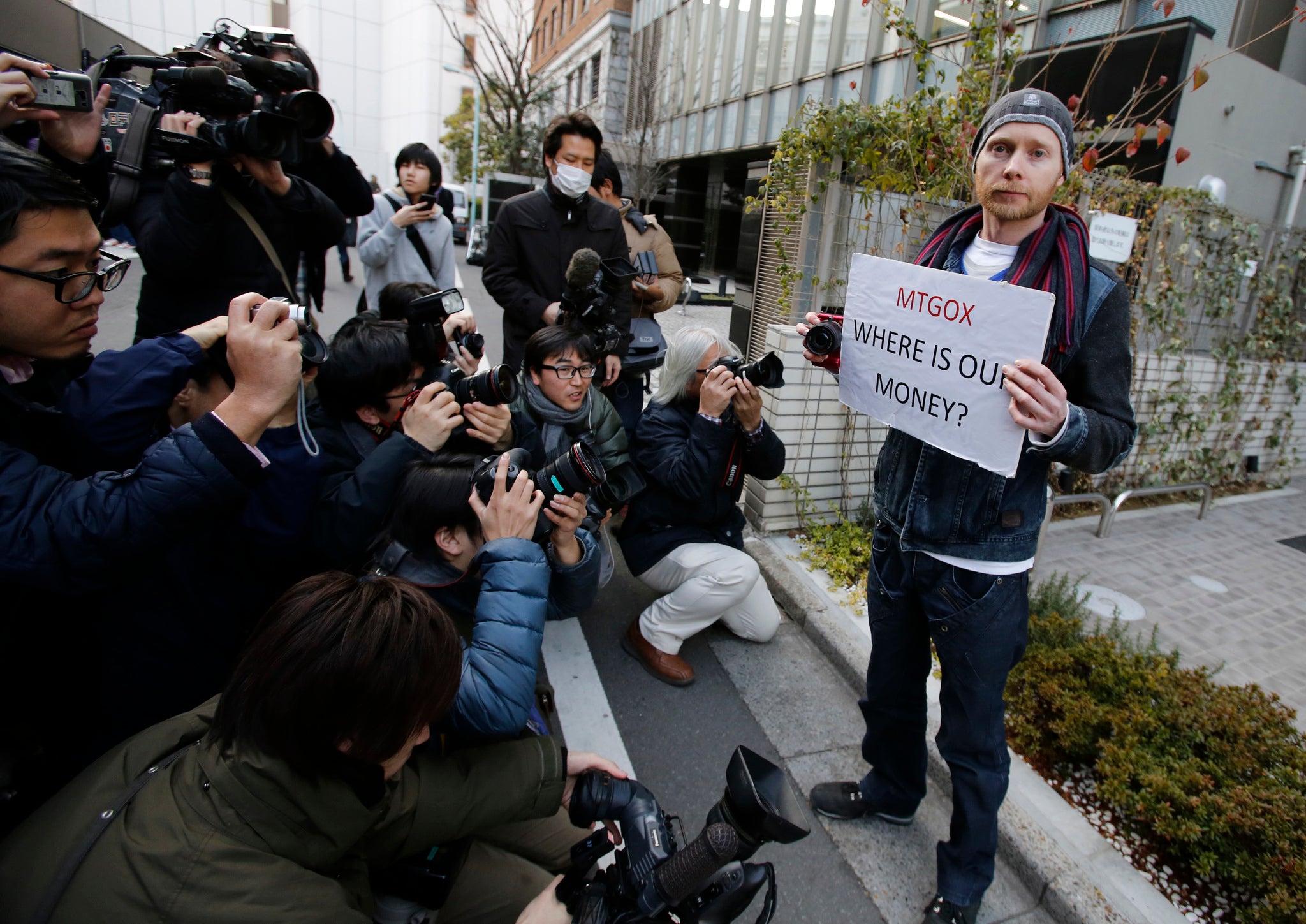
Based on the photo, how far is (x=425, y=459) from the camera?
204cm

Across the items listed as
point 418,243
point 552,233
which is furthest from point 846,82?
point 552,233

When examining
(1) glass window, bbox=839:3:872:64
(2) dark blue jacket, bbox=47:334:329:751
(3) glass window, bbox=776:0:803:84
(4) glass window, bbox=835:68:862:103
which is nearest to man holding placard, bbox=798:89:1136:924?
(2) dark blue jacket, bbox=47:334:329:751

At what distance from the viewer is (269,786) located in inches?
44.1

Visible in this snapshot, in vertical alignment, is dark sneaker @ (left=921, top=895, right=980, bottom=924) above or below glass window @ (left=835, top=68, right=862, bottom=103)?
below

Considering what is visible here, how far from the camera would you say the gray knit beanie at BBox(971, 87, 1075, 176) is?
5.42 feet

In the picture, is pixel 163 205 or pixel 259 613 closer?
pixel 259 613

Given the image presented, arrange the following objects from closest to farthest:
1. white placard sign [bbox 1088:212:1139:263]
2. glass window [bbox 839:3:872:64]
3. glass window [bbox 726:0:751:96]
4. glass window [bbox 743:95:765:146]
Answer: white placard sign [bbox 1088:212:1139:263] → glass window [bbox 839:3:872:64] → glass window [bbox 743:95:765:146] → glass window [bbox 726:0:751:96]

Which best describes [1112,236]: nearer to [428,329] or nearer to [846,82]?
[428,329]

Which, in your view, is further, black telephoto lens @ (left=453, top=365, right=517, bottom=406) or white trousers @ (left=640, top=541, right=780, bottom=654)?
white trousers @ (left=640, top=541, right=780, bottom=654)

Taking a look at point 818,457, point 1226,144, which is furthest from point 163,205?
point 1226,144

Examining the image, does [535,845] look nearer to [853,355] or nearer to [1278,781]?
[853,355]

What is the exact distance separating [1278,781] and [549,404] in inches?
107

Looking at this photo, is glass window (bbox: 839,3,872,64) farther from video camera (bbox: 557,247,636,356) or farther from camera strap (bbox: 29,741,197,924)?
camera strap (bbox: 29,741,197,924)

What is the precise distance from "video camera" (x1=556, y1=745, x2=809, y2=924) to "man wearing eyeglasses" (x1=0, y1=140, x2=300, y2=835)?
1001 mm
